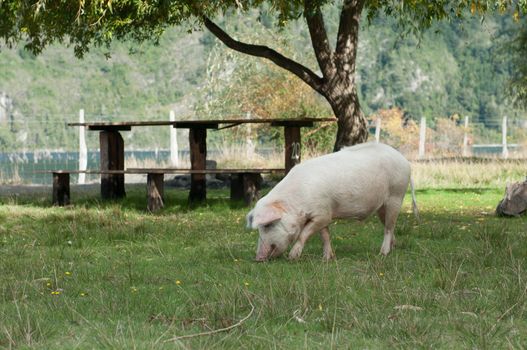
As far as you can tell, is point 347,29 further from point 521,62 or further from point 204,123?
point 521,62

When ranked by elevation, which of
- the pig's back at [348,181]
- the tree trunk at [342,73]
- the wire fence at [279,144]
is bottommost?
the wire fence at [279,144]

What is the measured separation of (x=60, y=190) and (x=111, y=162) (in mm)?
1206

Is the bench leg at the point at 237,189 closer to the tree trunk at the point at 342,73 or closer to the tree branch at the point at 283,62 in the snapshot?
the tree trunk at the point at 342,73

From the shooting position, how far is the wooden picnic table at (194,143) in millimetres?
14880

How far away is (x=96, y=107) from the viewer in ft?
388

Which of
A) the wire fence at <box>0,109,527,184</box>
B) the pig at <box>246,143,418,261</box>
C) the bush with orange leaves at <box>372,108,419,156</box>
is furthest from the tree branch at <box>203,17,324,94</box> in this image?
the bush with orange leaves at <box>372,108,419,156</box>

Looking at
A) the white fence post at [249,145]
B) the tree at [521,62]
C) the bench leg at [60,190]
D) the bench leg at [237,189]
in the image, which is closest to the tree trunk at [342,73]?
the bench leg at [237,189]

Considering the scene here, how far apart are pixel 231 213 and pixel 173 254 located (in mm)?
4741

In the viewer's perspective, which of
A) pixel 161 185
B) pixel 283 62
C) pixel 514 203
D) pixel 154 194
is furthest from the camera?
pixel 283 62

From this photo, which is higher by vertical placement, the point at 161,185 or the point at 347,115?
the point at 347,115

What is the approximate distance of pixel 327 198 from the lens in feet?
28.2

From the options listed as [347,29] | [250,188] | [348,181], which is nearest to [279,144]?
[347,29]

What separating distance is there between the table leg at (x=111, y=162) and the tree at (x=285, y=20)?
5.76ft

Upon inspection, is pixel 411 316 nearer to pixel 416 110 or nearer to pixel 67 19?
pixel 67 19
